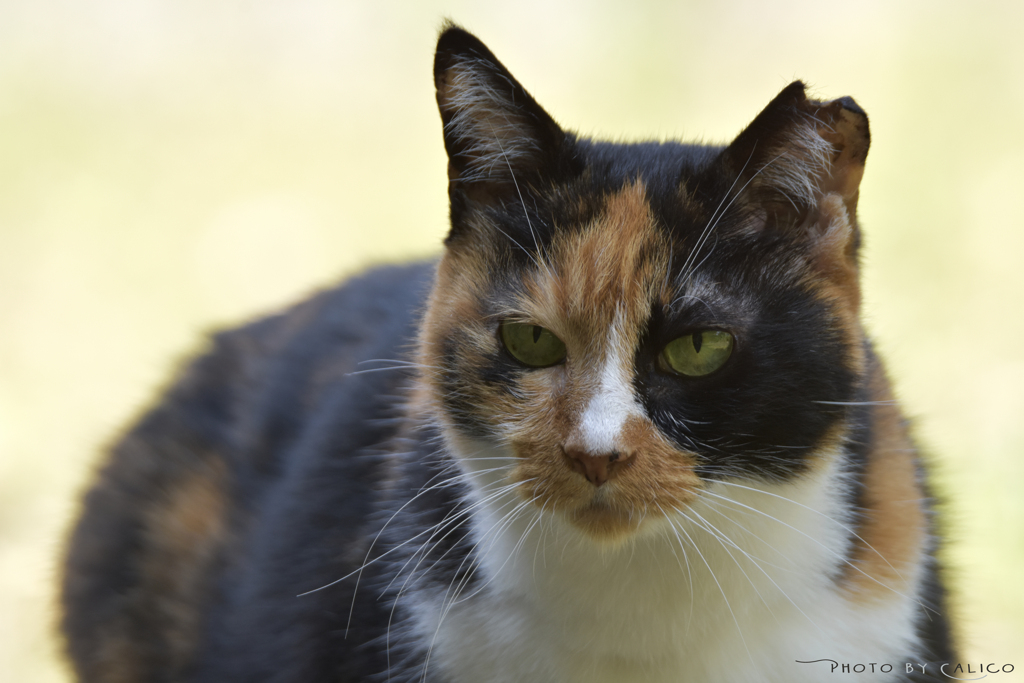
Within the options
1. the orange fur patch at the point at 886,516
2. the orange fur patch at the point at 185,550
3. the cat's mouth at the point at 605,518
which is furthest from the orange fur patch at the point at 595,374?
the orange fur patch at the point at 185,550

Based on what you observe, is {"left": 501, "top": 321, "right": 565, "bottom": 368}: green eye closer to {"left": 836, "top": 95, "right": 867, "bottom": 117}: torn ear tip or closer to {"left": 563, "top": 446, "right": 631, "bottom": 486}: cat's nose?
{"left": 563, "top": 446, "right": 631, "bottom": 486}: cat's nose

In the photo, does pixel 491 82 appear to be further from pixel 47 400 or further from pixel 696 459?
pixel 47 400

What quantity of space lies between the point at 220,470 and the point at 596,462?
88cm

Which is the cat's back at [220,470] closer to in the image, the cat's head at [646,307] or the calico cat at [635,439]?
the calico cat at [635,439]

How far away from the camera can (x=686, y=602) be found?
0.96 meters

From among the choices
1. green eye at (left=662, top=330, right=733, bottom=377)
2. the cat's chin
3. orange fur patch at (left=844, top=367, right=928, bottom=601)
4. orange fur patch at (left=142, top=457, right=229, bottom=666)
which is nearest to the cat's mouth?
the cat's chin

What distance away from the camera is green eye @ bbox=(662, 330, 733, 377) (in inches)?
34.8

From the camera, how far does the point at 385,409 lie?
131cm

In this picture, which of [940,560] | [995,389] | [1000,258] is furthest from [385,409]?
[1000,258]

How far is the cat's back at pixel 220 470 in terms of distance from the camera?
1.36 metres

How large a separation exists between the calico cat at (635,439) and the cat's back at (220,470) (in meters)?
0.15

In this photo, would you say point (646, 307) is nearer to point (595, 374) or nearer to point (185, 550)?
point (595, 374)

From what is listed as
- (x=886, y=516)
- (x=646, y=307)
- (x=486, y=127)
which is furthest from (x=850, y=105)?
(x=886, y=516)

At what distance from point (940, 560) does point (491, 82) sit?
77 cm
